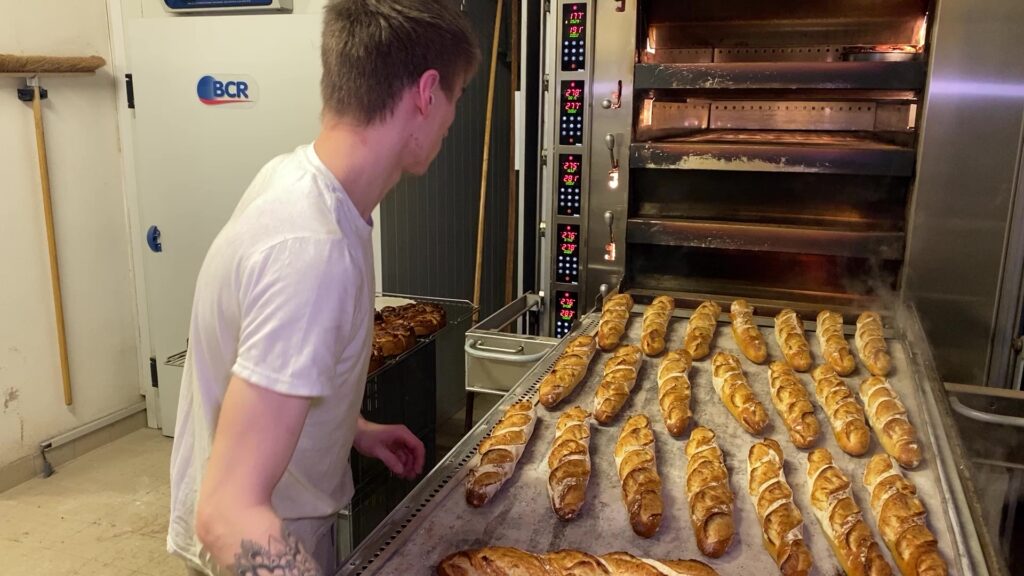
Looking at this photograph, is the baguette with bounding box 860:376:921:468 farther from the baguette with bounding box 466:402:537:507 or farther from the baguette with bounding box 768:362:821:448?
the baguette with bounding box 466:402:537:507

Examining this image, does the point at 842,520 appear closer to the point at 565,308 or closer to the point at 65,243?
the point at 565,308

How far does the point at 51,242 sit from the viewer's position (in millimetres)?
3715

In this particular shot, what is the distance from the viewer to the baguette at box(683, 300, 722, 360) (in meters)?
2.35

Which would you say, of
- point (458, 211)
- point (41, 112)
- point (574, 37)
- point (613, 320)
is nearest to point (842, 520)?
point (613, 320)

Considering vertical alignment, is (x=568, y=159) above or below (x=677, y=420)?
above

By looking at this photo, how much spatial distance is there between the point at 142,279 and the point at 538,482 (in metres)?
3.42

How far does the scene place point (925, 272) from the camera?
2.71 metres

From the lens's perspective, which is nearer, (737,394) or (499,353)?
(737,394)

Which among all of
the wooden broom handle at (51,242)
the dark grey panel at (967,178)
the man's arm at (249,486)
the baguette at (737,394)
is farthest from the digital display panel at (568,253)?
Answer: the wooden broom handle at (51,242)

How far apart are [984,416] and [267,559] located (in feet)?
6.10

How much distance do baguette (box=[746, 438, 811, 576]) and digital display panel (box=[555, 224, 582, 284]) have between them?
1449mm

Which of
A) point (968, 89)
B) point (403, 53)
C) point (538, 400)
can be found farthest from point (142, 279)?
point (968, 89)

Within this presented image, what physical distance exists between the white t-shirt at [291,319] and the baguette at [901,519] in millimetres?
1016

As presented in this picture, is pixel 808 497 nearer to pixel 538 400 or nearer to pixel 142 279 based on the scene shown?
pixel 538 400
